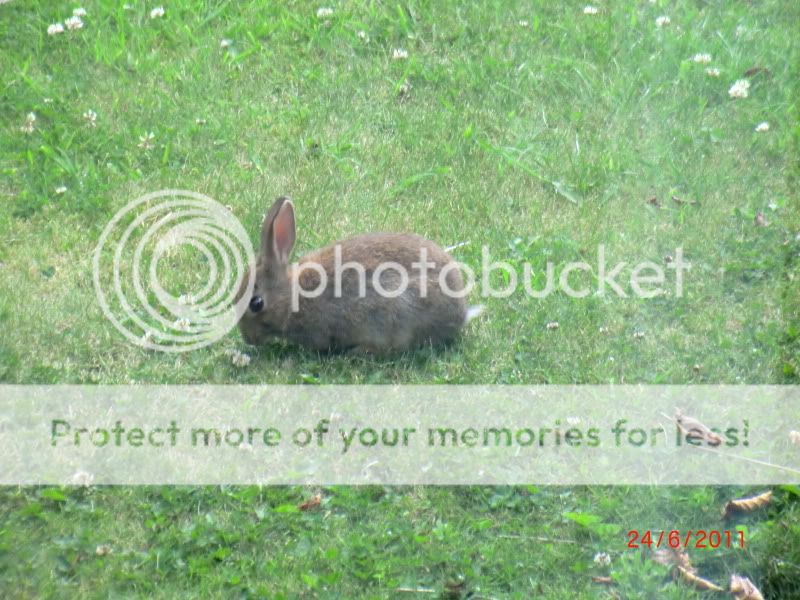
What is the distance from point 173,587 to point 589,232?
3.21 m

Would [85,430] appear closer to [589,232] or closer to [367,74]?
[589,232]

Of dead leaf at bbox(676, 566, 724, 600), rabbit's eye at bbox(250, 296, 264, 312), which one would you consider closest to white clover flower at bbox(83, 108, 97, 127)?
rabbit's eye at bbox(250, 296, 264, 312)

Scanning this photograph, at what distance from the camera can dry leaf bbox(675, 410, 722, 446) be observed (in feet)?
15.0

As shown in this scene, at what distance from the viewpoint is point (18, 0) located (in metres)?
8.05

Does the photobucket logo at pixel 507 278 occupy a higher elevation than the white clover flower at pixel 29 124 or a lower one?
lower

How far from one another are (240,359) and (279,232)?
0.61 metres

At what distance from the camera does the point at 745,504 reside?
164 inches

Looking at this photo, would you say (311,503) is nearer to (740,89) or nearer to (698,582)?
(698,582)

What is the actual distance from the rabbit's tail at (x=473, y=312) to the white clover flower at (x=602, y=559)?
1677 mm

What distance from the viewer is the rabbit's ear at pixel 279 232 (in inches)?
208

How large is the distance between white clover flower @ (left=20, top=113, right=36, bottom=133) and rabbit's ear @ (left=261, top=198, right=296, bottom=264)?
88.9 inches

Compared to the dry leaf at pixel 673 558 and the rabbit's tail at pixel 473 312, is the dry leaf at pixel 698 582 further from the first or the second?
Answer: the rabbit's tail at pixel 473 312

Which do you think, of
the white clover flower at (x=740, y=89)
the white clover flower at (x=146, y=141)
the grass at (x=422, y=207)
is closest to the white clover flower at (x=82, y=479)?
the grass at (x=422, y=207)
